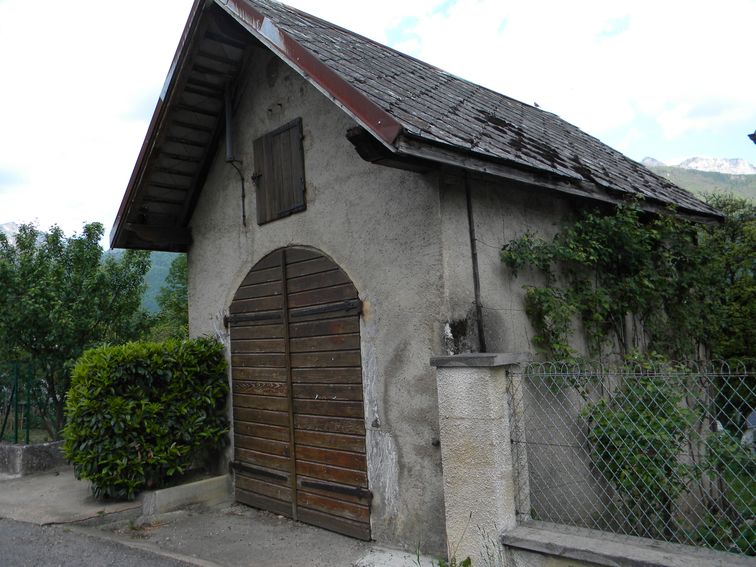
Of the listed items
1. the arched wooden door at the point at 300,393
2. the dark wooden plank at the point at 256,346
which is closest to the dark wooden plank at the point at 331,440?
the arched wooden door at the point at 300,393

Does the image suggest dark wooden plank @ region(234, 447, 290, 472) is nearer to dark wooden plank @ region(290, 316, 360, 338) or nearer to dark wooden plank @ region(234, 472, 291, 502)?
dark wooden plank @ region(234, 472, 291, 502)

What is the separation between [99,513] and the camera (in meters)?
6.68

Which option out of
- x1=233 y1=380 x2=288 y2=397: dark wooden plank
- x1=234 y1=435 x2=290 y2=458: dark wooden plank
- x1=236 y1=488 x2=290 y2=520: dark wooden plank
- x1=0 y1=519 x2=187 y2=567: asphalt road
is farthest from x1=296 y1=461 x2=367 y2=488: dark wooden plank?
x1=0 y1=519 x2=187 y2=567: asphalt road

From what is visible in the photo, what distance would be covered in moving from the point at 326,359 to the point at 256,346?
4.24ft

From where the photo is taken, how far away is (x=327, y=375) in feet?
20.8

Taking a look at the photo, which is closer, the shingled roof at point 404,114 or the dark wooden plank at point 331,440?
the shingled roof at point 404,114

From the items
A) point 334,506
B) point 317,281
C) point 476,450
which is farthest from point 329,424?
point 476,450

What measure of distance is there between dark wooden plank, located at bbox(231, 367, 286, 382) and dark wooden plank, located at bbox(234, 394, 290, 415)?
0.67 ft

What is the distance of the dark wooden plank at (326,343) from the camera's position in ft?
19.9

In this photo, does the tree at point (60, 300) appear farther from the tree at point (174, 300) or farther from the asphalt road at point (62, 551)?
the asphalt road at point (62, 551)

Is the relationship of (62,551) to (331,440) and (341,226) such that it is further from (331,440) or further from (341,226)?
(341,226)

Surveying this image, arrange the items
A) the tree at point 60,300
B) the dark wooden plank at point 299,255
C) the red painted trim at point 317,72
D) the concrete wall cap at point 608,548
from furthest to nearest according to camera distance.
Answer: the tree at point 60,300 < the dark wooden plank at point 299,255 < the red painted trim at point 317,72 < the concrete wall cap at point 608,548

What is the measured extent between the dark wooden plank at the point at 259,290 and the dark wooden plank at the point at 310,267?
0.23 m

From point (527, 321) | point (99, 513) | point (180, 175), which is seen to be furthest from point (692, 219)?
point (99, 513)
